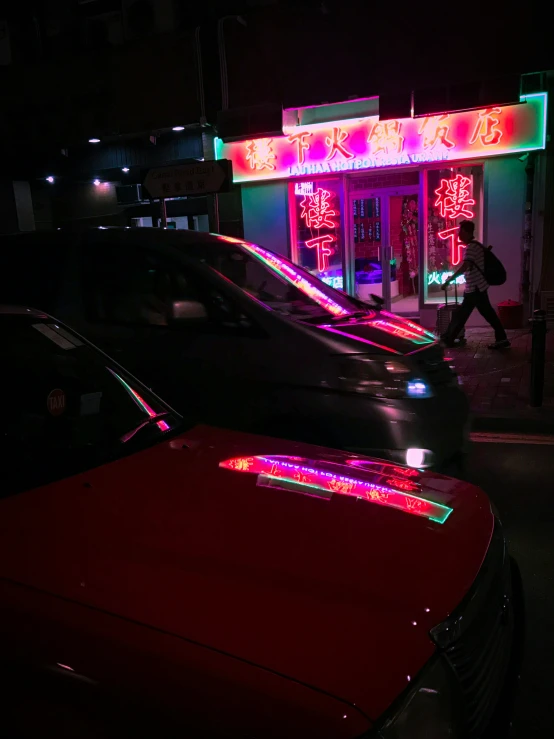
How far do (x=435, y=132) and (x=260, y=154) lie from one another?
11.1 feet

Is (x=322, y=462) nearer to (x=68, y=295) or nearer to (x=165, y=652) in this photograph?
(x=165, y=652)

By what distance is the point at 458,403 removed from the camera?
4488mm

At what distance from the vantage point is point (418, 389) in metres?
4.11

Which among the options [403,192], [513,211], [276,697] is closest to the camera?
[276,697]

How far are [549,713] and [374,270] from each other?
10.9 m

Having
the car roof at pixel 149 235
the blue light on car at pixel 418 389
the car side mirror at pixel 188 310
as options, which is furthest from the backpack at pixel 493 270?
the car side mirror at pixel 188 310

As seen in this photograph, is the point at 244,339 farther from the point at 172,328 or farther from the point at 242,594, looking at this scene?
the point at 242,594

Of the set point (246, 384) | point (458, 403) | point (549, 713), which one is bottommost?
point (549, 713)

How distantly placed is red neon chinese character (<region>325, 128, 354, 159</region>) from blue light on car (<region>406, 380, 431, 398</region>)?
848 centimetres

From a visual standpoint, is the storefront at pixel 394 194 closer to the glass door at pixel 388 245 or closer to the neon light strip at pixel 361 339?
the glass door at pixel 388 245

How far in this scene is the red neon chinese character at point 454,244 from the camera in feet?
38.4

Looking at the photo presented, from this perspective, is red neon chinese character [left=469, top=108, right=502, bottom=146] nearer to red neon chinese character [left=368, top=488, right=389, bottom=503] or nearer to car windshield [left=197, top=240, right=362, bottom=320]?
car windshield [left=197, top=240, right=362, bottom=320]

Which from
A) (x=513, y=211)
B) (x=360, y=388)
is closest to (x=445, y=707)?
(x=360, y=388)

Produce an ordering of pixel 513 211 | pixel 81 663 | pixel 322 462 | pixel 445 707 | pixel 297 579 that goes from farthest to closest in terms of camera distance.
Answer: pixel 513 211 < pixel 322 462 < pixel 297 579 < pixel 445 707 < pixel 81 663
